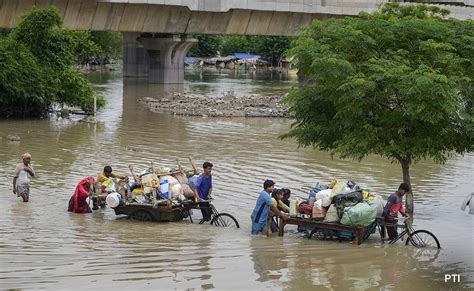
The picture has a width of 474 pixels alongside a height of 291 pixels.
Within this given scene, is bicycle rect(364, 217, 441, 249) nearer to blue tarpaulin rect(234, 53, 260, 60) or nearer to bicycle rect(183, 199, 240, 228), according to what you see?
bicycle rect(183, 199, 240, 228)

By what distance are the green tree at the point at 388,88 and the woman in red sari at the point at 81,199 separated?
4306mm

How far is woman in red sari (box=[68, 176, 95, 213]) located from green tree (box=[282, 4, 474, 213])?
14.1ft

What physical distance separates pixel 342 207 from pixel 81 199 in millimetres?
5266

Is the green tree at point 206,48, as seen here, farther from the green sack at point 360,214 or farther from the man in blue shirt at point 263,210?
the green sack at point 360,214

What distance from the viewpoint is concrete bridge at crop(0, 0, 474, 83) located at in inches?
1654

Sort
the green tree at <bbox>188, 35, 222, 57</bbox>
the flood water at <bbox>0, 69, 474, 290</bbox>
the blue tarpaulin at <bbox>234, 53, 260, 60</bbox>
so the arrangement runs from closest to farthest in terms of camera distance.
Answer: the flood water at <bbox>0, 69, 474, 290</bbox> < the blue tarpaulin at <bbox>234, 53, 260, 60</bbox> < the green tree at <bbox>188, 35, 222, 57</bbox>

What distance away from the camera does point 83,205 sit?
1817cm

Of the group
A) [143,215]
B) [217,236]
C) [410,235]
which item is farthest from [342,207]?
[143,215]

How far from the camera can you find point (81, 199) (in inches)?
712

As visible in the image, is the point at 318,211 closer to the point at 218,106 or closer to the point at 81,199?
the point at 81,199

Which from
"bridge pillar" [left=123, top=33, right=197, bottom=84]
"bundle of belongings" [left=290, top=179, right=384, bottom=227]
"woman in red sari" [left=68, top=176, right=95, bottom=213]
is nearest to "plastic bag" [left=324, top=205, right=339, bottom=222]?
"bundle of belongings" [left=290, top=179, right=384, bottom=227]

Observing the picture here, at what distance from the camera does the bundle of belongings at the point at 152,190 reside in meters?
17.3

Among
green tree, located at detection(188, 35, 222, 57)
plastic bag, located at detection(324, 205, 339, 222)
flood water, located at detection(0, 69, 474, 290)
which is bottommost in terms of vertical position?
flood water, located at detection(0, 69, 474, 290)

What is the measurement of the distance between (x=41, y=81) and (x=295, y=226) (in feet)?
67.2
